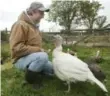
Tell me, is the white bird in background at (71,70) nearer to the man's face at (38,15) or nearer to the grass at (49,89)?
the grass at (49,89)

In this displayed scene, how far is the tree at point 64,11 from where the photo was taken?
148 feet

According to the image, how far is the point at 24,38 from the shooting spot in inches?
229

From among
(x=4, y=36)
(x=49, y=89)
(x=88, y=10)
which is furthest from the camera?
(x=88, y=10)

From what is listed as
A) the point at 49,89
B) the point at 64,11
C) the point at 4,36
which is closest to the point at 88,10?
the point at 64,11

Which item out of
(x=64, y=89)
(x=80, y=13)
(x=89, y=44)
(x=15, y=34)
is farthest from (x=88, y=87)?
(x=80, y=13)

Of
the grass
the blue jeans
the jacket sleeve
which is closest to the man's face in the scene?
the jacket sleeve

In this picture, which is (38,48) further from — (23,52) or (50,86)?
(50,86)

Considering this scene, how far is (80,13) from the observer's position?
46.4m

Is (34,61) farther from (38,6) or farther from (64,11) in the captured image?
(64,11)

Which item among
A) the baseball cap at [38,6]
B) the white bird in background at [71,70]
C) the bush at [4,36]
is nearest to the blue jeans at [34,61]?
the white bird in background at [71,70]

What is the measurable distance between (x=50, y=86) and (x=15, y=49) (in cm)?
93

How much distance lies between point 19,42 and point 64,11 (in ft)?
135

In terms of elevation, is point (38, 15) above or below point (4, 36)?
above

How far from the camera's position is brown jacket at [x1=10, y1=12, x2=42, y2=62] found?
5.76 metres
